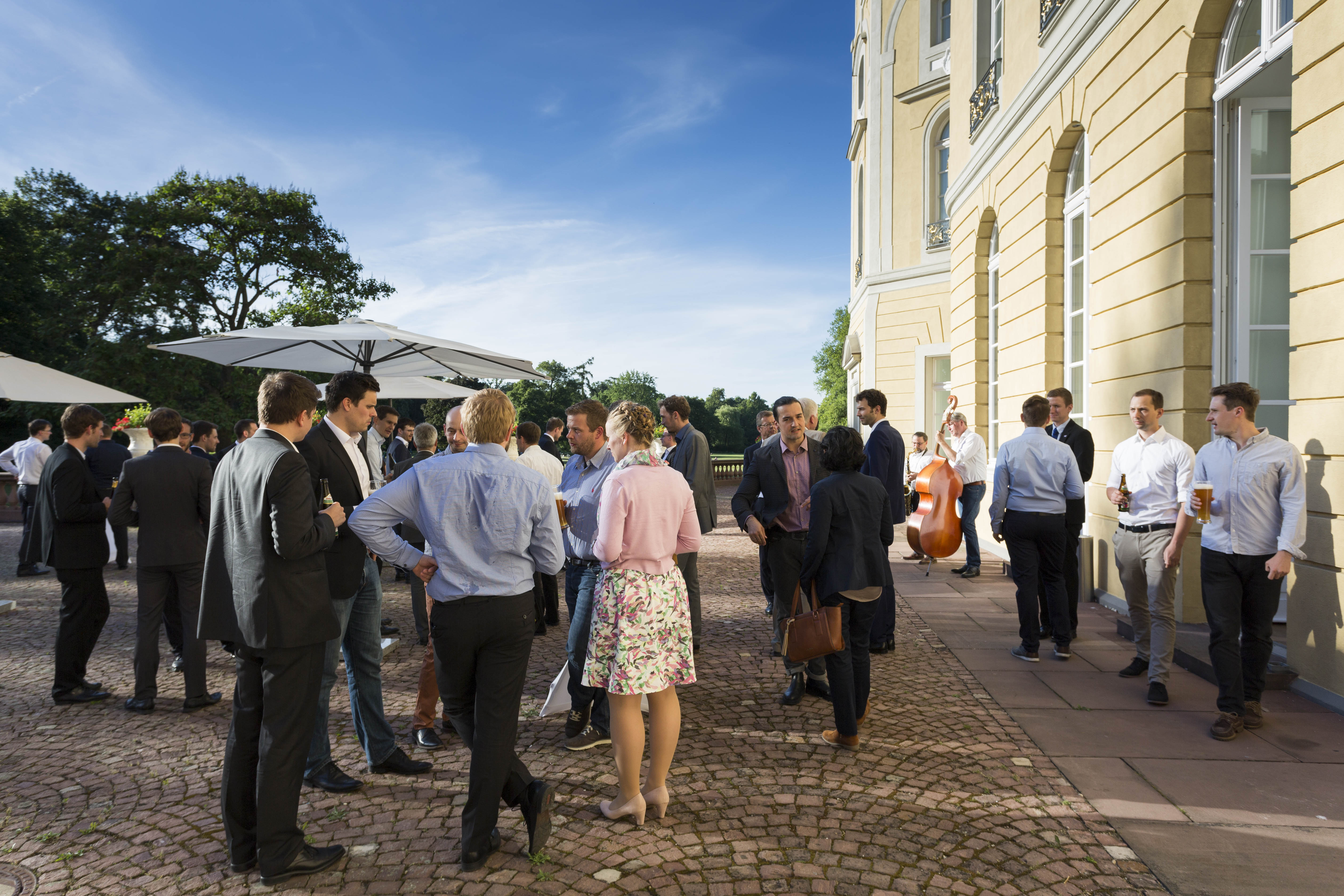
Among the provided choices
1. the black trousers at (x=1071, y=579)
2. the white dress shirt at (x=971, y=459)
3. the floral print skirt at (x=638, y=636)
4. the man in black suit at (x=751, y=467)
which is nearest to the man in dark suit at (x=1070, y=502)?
the black trousers at (x=1071, y=579)

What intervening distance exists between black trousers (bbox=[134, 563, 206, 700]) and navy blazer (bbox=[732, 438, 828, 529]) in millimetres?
3456

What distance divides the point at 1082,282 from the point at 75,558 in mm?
9423

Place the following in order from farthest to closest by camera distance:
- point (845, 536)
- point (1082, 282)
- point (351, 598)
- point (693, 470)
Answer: point (1082, 282), point (693, 470), point (845, 536), point (351, 598)

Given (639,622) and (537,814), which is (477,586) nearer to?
(639,622)

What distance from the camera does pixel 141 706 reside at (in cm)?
483

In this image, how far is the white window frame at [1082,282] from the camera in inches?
324

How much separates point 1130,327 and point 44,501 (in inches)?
344

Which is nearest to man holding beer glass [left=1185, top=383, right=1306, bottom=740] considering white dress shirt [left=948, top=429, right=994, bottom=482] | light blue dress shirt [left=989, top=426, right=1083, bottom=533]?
light blue dress shirt [left=989, top=426, right=1083, bottom=533]

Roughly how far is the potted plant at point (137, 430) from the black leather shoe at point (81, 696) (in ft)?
27.3

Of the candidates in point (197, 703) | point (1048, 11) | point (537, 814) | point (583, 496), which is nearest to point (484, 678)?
point (537, 814)

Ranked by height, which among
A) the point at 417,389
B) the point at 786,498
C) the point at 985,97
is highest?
the point at 985,97

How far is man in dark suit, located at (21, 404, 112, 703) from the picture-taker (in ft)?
16.6

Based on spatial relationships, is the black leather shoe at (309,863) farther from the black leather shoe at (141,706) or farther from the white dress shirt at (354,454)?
the black leather shoe at (141,706)

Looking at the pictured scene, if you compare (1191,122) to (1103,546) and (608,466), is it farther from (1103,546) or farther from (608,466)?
(608,466)
